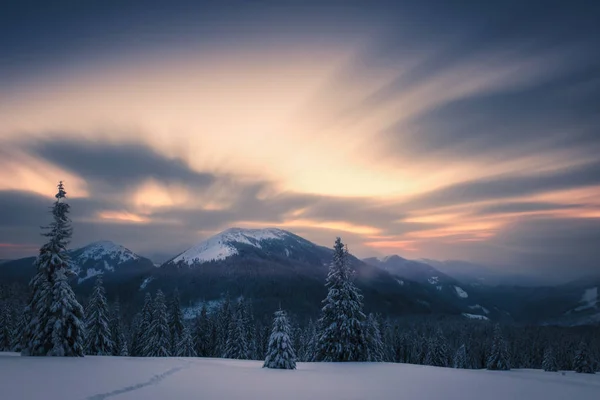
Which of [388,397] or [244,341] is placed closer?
[388,397]

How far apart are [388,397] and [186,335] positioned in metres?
52.3

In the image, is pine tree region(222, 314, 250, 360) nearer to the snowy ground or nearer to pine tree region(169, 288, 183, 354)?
pine tree region(169, 288, 183, 354)

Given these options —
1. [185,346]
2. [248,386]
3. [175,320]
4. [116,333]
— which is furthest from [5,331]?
[248,386]

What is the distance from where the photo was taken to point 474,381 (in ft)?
69.6

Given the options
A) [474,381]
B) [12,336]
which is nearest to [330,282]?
[474,381]

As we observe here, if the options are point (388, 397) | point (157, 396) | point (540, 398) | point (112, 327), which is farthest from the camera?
point (112, 327)

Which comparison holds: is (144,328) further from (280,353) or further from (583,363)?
(583,363)

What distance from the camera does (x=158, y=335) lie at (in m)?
55.5

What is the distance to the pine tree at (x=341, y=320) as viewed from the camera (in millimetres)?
39281

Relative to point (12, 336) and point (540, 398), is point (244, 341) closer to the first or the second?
point (12, 336)

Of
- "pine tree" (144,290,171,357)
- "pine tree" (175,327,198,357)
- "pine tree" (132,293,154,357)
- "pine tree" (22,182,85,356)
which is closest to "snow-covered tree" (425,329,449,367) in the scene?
"pine tree" (175,327,198,357)

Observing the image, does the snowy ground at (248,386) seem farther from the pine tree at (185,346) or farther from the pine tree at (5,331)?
the pine tree at (5,331)

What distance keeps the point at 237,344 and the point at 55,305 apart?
3579 centimetres

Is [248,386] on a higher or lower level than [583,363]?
higher
